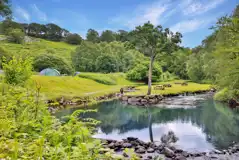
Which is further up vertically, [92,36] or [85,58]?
[92,36]

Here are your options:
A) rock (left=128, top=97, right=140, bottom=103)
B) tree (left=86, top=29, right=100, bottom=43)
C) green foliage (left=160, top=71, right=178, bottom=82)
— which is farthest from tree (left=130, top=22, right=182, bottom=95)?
tree (left=86, top=29, right=100, bottom=43)

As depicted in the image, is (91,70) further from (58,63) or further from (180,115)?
(180,115)

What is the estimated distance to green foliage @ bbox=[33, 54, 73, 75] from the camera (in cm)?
5234

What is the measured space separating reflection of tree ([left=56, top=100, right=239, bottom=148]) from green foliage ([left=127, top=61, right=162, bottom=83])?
3219cm

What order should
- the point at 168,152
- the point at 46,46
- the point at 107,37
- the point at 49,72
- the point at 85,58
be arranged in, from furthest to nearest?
the point at 107,37
the point at 46,46
the point at 85,58
the point at 49,72
the point at 168,152

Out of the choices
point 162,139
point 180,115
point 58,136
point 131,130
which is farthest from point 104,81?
point 58,136

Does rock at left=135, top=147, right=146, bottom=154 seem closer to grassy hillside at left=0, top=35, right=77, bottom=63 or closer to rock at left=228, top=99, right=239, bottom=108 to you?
rock at left=228, top=99, right=239, bottom=108

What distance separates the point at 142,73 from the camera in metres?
54.9

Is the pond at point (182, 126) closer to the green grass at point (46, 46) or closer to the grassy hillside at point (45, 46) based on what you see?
the green grass at point (46, 46)

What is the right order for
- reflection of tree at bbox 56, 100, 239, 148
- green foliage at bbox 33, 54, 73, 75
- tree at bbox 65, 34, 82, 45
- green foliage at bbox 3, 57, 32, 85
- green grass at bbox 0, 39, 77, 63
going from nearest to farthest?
1. green foliage at bbox 3, 57, 32, 85
2. reflection of tree at bbox 56, 100, 239, 148
3. green foliage at bbox 33, 54, 73, 75
4. green grass at bbox 0, 39, 77, 63
5. tree at bbox 65, 34, 82, 45

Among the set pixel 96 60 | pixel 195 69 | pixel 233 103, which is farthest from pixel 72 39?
pixel 233 103

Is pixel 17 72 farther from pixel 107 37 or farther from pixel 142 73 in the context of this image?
pixel 107 37

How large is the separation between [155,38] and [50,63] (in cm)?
3145

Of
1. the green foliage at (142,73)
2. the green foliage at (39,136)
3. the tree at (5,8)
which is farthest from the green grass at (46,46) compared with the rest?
the green foliage at (39,136)
